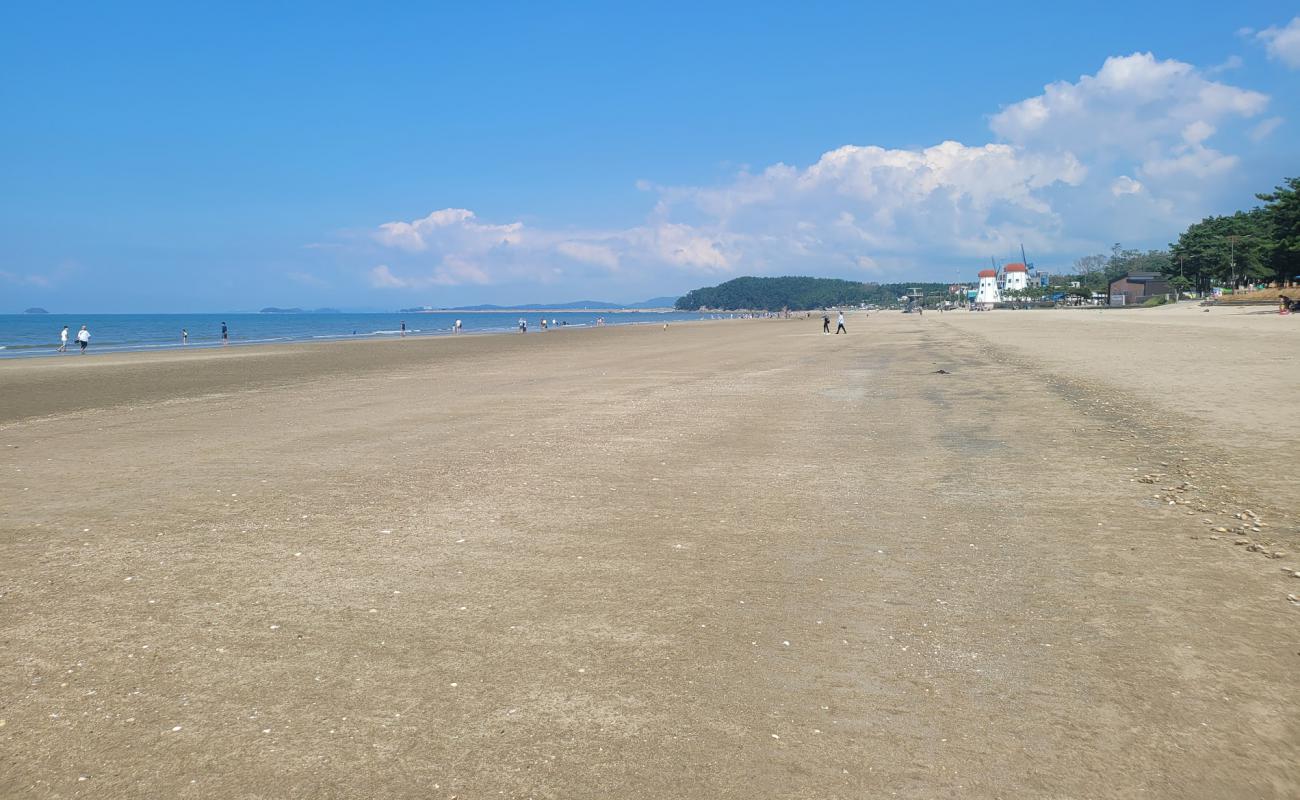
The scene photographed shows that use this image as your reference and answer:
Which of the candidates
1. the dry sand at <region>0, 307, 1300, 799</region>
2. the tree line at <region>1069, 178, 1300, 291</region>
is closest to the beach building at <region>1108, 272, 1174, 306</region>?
the tree line at <region>1069, 178, 1300, 291</region>

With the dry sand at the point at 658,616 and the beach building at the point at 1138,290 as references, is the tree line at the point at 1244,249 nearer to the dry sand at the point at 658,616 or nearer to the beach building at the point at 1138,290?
the beach building at the point at 1138,290

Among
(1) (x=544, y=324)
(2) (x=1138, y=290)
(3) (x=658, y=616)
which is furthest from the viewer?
(2) (x=1138, y=290)

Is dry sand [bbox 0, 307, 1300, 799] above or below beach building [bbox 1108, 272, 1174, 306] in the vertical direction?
below

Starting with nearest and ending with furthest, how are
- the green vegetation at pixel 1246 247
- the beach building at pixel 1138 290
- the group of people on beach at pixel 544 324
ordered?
the green vegetation at pixel 1246 247 → the group of people on beach at pixel 544 324 → the beach building at pixel 1138 290

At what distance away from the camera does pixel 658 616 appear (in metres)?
5.78

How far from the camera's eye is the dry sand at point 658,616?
393 cm

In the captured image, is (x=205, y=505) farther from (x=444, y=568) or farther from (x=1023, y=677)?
(x=1023, y=677)

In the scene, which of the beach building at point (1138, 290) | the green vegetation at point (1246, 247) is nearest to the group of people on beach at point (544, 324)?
the green vegetation at point (1246, 247)

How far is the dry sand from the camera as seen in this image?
12.9 ft

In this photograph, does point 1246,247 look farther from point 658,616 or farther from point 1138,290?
point 658,616

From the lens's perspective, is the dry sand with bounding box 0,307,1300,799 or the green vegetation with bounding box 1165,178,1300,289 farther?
the green vegetation with bounding box 1165,178,1300,289

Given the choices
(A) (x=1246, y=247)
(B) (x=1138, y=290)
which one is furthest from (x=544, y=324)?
(B) (x=1138, y=290)

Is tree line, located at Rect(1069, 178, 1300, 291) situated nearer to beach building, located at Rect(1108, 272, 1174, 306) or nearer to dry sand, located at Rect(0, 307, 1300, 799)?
beach building, located at Rect(1108, 272, 1174, 306)

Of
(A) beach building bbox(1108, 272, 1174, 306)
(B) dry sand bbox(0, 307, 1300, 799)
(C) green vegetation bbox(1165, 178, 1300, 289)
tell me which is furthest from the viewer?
(A) beach building bbox(1108, 272, 1174, 306)
